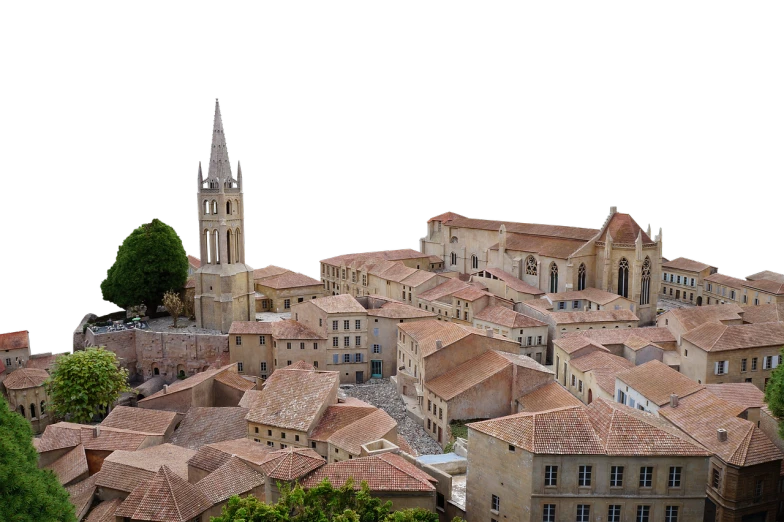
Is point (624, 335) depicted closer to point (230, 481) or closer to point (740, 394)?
point (740, 394)

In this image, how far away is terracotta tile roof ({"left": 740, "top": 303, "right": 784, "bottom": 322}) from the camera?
52875 mm

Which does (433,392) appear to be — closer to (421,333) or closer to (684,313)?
(421,333)

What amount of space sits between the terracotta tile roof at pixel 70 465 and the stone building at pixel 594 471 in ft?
76.4

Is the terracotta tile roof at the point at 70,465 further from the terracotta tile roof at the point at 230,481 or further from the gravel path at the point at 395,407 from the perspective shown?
the gravel path at the point at 395,407

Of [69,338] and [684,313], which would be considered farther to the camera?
[69,338]

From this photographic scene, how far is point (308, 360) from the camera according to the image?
2127 inches

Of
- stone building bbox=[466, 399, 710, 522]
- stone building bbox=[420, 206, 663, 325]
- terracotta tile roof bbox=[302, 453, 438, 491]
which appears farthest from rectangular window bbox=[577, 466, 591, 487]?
stone building bbox=[420, 206, 663, 325]

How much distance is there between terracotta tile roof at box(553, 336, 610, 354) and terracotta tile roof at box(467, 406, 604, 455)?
20.2 metres

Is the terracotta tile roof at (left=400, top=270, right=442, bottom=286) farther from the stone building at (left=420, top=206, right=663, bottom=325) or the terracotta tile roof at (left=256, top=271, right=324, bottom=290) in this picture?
the stone building at (left=420, top=206, right=663, bottom=325)

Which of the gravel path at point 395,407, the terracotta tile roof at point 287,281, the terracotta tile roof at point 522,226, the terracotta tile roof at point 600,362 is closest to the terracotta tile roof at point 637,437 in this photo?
the gravel path at point 395,407

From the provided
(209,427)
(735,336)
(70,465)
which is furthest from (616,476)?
(70,465)

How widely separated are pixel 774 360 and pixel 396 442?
26586 millimetres

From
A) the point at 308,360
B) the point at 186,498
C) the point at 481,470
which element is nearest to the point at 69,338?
the point at 308,360

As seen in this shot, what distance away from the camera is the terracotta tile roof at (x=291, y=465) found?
30000 millimetres
